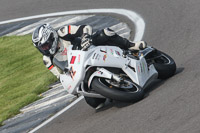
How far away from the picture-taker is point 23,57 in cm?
1307

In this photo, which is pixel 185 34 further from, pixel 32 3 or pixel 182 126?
pixel 32 3

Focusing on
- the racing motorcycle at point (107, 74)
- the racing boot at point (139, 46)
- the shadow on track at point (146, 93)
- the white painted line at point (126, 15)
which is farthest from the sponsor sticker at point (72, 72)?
the white painted line at point (126, 15)

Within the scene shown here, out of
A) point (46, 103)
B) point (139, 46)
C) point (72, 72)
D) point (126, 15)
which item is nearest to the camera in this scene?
point (72, 72)

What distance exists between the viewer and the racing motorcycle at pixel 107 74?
6727 mm

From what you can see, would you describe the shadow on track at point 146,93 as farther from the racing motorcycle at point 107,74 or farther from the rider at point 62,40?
the rider at point 62,40

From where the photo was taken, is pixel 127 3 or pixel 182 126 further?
pixel 127 3

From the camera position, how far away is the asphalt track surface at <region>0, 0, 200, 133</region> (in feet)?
18.6

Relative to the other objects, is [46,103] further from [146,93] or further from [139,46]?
[146,93]

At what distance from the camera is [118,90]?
21.9ft

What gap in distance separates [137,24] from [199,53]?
12.8ft

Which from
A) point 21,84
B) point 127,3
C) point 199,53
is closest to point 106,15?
point 127,3

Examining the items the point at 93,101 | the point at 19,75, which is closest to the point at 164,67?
the point at 93,101

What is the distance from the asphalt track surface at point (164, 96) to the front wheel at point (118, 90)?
14 centimetres

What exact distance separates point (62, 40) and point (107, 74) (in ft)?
4.34
